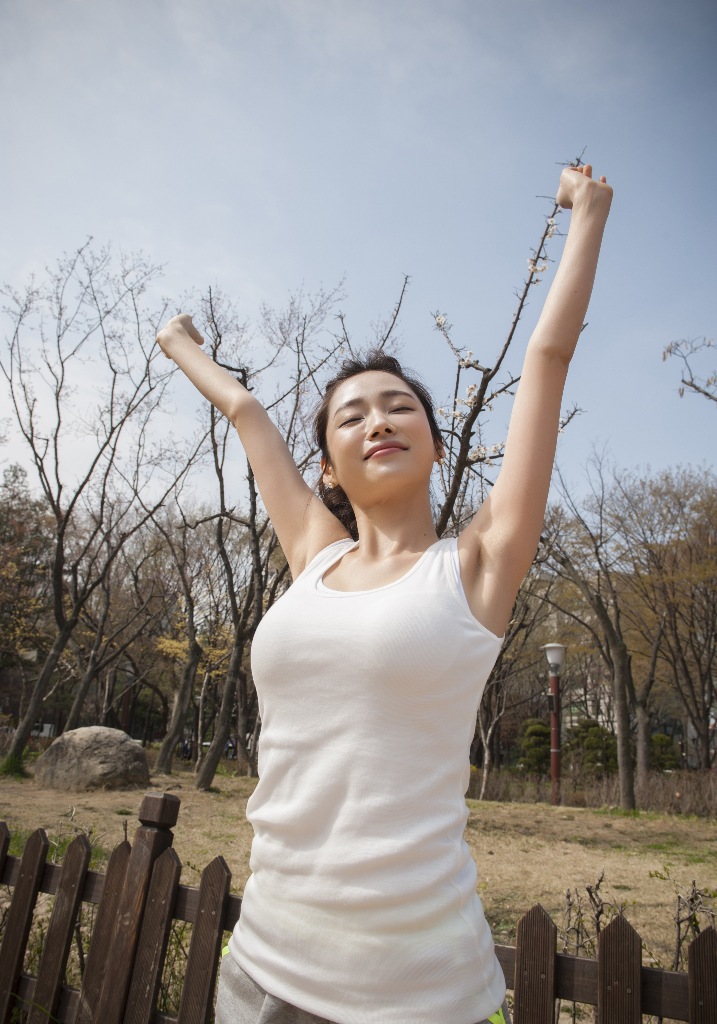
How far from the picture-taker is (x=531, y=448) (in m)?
1.26

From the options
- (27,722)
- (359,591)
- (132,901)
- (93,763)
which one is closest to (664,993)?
(359,591)

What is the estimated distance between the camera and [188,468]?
12586mm

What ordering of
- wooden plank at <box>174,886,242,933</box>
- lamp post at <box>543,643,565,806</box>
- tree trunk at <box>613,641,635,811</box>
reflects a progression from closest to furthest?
wooden plank at <box>174,886,242,933</box> → tree trunk at <box>613,641,635,811</box> → lamp post at <box>543,643,565,806</box>

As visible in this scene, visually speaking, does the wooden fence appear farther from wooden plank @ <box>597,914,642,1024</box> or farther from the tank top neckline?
the tank top neckline

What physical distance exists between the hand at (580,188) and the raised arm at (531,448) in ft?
0.05

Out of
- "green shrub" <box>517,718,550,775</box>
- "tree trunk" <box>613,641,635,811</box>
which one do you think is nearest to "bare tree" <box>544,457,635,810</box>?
"tree trunk" <box>613,641,635,811</box>

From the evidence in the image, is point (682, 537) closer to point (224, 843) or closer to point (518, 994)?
point (224, 843)

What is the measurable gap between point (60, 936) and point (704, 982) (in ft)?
6.39

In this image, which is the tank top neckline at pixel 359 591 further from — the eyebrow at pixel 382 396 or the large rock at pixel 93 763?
the large rock at pixel 93 763

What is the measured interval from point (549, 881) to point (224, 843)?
3.08m

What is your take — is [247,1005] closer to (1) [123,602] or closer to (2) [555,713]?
(2) [555,713]

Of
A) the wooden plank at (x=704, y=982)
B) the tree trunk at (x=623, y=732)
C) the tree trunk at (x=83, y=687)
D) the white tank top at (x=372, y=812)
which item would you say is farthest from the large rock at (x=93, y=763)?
the white tank top at (x=372, y=812)

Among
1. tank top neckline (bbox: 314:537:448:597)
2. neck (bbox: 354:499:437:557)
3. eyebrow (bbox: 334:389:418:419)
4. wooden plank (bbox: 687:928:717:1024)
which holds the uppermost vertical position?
eyebrow (bbox: 334:389:418:419)

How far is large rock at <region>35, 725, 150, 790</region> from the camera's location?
9.75 m
